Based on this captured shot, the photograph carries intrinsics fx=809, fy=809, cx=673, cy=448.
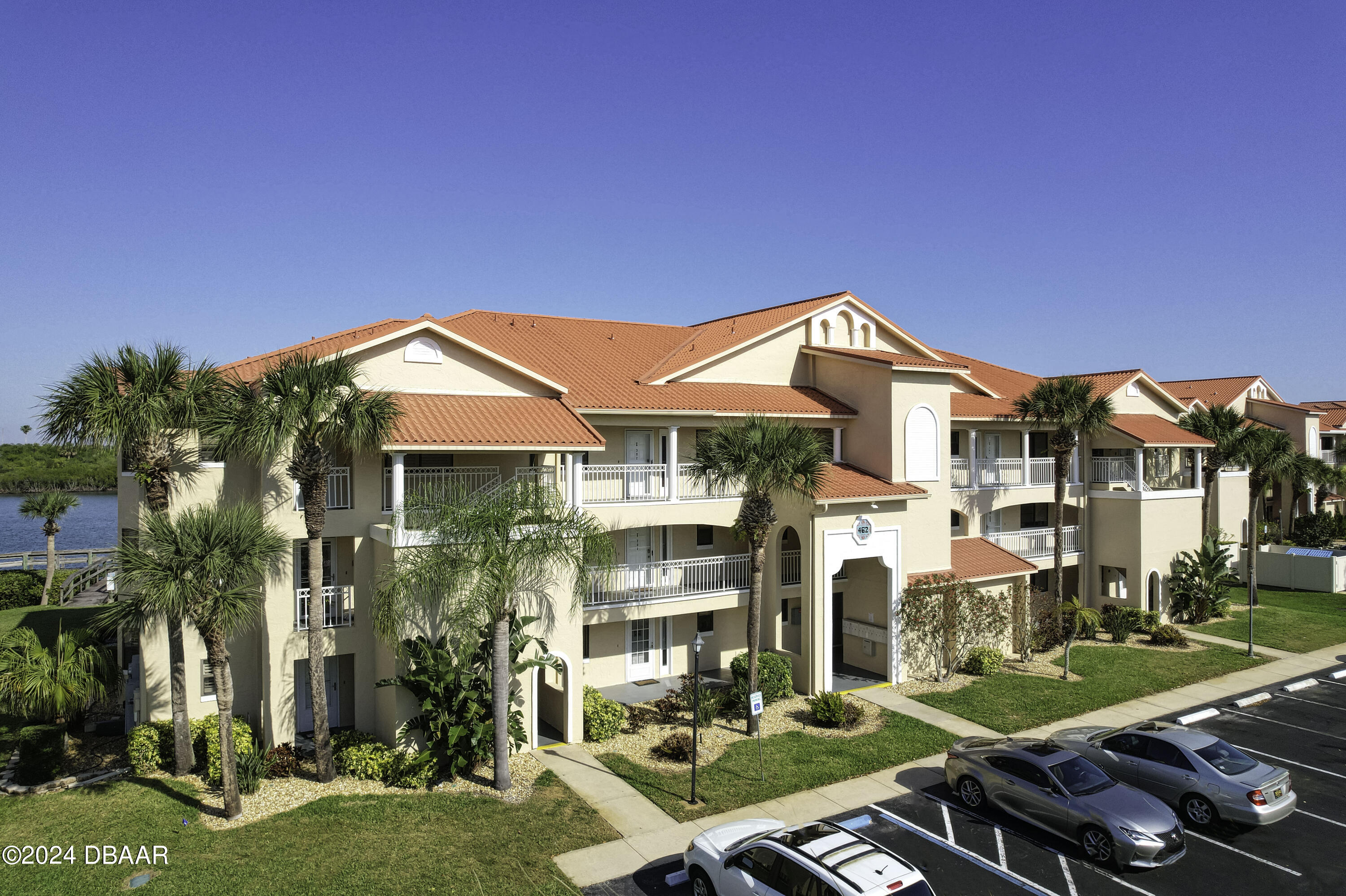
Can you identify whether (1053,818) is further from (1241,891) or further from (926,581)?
(926,581)

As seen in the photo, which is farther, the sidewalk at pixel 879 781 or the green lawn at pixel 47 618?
the green lawn at pixel 47 618

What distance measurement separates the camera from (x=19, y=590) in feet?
132

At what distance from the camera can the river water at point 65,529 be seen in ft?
240

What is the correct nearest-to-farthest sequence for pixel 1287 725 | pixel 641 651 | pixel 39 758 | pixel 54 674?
pixel 39 758 → pixel 54 674 → pixel 1287 725 → pixel 641 651

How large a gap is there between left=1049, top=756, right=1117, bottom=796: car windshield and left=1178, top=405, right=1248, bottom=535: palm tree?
2502 centimetres

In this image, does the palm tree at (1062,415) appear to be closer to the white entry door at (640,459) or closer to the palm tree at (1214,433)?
the palm tree at (1214,433)

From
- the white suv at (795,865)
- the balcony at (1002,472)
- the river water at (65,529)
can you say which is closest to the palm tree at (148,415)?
the white suv at (795,865)

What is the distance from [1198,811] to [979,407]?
55.8 ft

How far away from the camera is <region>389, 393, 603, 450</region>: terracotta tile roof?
18172 mm

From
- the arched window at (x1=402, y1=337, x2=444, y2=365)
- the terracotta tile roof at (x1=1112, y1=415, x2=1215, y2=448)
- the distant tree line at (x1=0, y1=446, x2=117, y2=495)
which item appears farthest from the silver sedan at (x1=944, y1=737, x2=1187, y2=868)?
the distant tree line at (x1=0, y1=446, x2=117, y2=495)

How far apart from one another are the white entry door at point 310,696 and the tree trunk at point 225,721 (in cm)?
414

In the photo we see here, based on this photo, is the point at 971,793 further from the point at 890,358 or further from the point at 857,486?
the point at 890,358

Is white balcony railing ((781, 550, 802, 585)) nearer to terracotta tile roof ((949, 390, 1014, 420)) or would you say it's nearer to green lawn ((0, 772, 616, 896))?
terracotta tile roof ((949, 390, 1014, 420))

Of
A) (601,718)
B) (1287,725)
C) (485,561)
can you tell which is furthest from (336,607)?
(1287,725)
